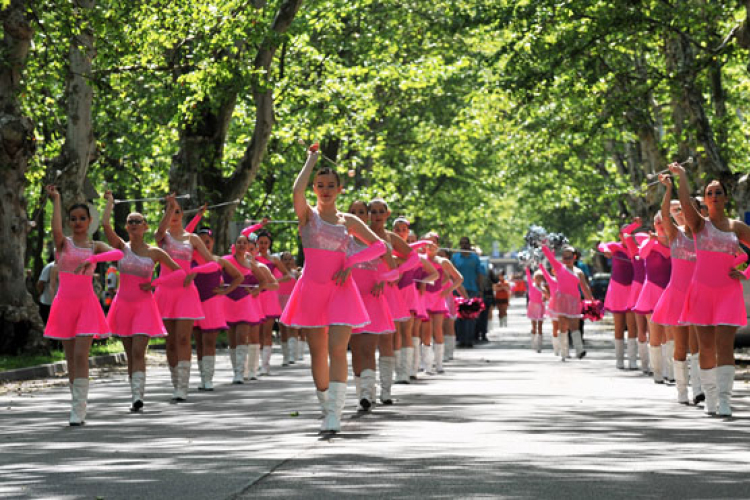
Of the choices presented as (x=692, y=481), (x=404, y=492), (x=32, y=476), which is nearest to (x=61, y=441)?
(x=32, y=476)

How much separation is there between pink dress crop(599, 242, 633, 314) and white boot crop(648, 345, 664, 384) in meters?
2.36

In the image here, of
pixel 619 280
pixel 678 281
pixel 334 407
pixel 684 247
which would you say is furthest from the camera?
pixel 619 280

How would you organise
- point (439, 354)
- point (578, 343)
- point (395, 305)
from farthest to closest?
point (578, 343)
point (439, 354)
point (395, 305)

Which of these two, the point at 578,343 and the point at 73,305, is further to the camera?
the point at 578,343

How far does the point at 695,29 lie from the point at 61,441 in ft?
59.3

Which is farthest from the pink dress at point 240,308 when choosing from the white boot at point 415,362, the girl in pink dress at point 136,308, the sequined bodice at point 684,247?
the sequined bodice at point 684,247

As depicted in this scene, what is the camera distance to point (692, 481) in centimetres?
856

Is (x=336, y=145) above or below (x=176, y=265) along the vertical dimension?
above

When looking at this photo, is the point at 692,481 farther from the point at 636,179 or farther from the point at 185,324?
the point at 636,179

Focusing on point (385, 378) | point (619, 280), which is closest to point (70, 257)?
point (385, 378)

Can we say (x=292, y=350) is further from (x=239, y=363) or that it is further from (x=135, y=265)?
(x=135, y=265)

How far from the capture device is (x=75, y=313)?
1317 centimetres

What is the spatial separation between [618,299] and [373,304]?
826cm

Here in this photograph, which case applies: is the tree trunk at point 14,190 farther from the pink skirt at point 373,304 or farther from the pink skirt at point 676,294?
the pink skirt at point 676,294
